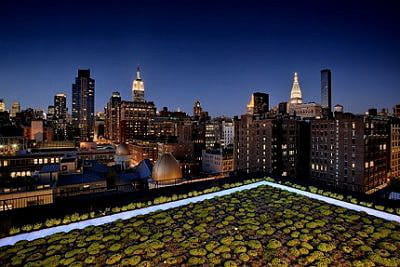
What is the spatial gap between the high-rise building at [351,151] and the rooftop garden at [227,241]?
181ft

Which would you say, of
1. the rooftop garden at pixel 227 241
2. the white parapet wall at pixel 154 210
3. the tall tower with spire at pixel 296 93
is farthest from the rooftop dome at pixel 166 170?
the tall tower with spire at pixel 296 93

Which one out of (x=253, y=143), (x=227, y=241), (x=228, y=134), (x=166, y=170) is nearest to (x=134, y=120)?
(x=228, y=134)

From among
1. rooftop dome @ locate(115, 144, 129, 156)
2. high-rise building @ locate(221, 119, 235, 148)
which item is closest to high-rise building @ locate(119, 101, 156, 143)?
high-rise building @ locate(221, 119, 235, 148)

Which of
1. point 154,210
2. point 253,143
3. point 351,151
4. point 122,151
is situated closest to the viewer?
point 154,210

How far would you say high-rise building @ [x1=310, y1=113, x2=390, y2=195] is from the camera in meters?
60.8

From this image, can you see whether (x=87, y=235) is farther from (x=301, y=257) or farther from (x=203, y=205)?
(x=301, y=257)

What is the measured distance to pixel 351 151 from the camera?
62250 millimetres

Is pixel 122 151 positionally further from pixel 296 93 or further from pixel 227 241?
pixel 296 93

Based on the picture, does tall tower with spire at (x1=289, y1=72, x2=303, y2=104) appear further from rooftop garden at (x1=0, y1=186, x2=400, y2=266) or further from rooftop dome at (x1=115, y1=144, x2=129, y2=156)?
rooftop garden at (x1=0, y1=186, x2=400, y2=266)

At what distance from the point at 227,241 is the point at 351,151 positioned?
66.5 meters

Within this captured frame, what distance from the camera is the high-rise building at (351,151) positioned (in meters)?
60.8

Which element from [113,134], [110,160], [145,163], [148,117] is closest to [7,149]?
[110,160]

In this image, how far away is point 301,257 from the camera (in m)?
8.72

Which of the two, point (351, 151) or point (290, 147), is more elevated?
point (290, 147)
